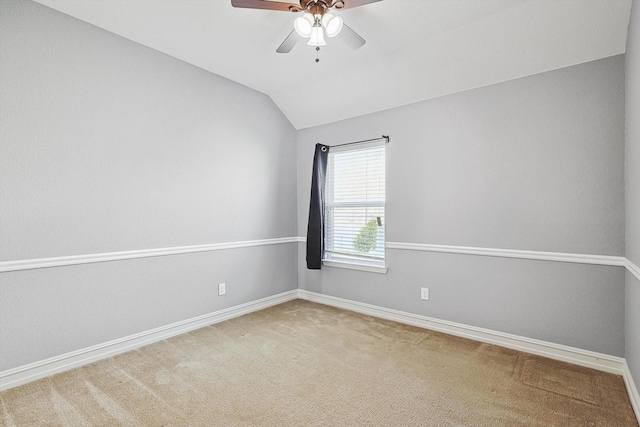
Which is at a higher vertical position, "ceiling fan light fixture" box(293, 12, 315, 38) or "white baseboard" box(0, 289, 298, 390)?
"ceiling fan light fixture" box(293, 12, 315, 38)

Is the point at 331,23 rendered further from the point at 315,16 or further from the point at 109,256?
the point at 109,256

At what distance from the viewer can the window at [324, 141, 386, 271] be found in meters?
3.61

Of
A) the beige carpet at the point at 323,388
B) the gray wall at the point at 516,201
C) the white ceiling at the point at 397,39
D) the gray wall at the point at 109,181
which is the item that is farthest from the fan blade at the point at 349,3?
the beige carpet at the point at 323,388

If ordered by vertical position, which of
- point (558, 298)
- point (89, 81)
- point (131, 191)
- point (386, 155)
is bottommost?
point (558, 298)

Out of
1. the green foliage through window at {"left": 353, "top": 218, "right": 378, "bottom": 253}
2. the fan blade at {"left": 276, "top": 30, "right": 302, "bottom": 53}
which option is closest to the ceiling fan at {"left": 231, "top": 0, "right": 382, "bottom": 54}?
the fan blade at {"left": 276, "top": 30, "right": 302, "bottom": 53}

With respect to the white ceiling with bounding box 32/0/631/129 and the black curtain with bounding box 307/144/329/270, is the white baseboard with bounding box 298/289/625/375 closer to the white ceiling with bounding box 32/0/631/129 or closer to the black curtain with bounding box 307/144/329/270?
the black curtain with bounding box 307/144/329/270

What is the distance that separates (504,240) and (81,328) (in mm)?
3477

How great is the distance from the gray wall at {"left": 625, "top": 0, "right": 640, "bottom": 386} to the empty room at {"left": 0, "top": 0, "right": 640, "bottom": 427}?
0.04 meters

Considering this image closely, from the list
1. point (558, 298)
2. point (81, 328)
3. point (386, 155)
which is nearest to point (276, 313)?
point (81, 328)

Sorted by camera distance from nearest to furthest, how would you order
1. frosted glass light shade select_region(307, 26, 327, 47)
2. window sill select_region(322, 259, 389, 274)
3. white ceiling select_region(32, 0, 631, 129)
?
frosted glass light shade select_region(307, 26, 327, 47) → white ceiling select_region(32, 0, 631, 129) → window sill select_region(322, 259, 389, 274)

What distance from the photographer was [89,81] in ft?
8.20

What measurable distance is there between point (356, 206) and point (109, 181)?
2468 millimetres

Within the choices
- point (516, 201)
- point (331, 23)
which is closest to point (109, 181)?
point (331, 23)

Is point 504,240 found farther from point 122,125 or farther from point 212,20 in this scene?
point 122,125
